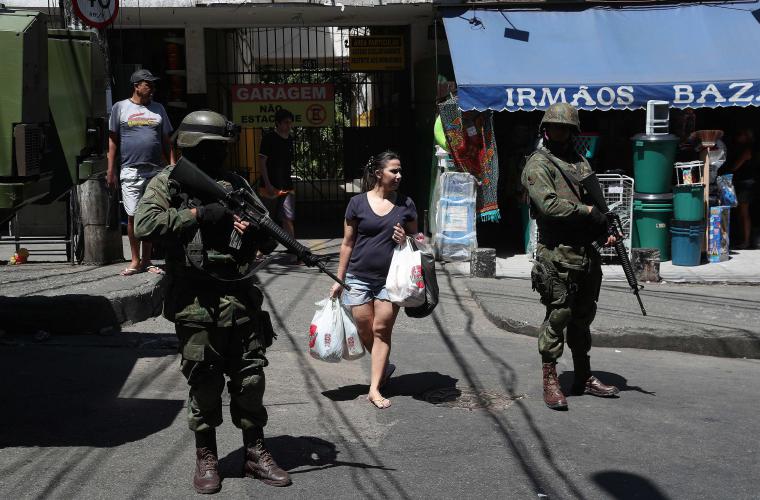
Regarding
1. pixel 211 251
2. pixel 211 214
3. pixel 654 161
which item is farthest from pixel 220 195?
pixel 654 161

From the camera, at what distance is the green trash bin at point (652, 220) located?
11664 mm

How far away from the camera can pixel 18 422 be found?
5.60 meters

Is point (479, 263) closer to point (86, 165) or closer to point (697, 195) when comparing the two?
point (697, 195)

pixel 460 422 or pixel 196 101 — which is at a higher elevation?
pixel 196 101

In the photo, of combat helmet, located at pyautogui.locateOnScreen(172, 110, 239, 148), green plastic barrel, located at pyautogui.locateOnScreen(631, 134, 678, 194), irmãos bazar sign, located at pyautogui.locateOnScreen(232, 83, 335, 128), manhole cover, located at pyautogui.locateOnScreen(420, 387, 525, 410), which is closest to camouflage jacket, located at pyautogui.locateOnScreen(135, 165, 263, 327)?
combat helmet, located at pyautogui.locateOnScreen(172, 110, 239, 148)

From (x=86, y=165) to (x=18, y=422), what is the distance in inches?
67.8

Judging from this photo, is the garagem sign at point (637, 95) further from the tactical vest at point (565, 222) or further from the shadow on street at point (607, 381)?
the tactical vest at point (565, 222)

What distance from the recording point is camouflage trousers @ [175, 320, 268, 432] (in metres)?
4.59

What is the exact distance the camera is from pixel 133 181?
8914 mm

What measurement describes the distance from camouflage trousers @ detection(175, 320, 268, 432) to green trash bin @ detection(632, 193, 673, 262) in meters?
8.01

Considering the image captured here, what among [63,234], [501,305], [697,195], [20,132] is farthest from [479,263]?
[20,132]

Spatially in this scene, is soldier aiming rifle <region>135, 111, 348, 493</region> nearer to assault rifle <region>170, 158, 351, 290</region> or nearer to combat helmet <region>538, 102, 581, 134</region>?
assault rifle <region>170, 158, 351, 290</region>

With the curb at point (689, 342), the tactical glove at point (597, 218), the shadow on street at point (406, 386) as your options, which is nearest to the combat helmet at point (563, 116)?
the tactical glove at point (597, 218)

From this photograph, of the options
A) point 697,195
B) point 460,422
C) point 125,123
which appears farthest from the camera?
point 697,195
